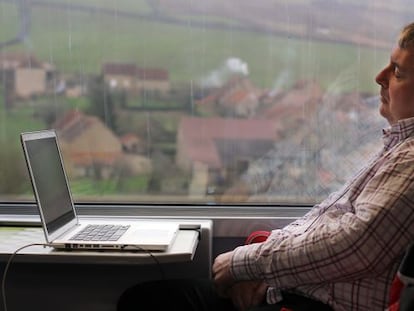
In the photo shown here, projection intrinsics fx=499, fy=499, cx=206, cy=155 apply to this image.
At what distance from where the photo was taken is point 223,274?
146cm

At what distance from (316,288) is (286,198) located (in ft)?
2.43

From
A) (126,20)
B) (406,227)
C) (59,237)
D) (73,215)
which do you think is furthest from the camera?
(126,20)

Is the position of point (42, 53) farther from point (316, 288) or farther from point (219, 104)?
point (316, 288)

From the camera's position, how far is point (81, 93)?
205cm

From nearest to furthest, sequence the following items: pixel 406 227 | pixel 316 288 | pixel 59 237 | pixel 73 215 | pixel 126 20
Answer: pixel 406 227 → pixel 316 288 → pixel 59 237 → pixel 73 215 → pixel 126 20

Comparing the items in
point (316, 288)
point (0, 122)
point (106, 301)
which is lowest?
point (106, 301)

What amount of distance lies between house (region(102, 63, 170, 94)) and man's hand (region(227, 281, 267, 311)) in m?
0.87

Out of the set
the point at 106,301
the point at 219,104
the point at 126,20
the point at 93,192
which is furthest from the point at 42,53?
the point at 106,301

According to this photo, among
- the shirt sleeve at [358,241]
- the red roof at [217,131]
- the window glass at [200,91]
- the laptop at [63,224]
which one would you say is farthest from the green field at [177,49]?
the shirt sleeve at [358,241]

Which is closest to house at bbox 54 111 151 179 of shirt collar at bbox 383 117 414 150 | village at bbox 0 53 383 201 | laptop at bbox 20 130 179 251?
village at bbox 0 53 383 201

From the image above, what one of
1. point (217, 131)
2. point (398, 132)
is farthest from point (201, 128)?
point (398, 132)

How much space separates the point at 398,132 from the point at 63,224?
109 centimetres

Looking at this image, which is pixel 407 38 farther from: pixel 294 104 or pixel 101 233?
pixel 101 233

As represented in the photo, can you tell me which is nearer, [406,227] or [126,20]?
[406,227]
